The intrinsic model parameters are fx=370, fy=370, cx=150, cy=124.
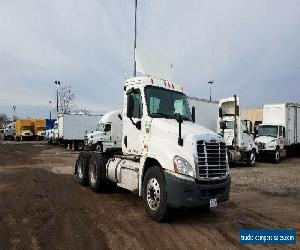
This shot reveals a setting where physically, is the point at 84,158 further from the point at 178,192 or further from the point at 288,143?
the point at 288,143

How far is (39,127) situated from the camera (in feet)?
203

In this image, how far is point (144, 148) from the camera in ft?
30.1

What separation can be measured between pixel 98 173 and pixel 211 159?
15.0 ft

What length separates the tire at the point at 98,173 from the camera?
37.9 feet

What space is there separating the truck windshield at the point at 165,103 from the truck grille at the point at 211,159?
1482mm

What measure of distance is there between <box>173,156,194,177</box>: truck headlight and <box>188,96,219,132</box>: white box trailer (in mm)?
14629

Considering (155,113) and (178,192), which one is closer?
(178,192)

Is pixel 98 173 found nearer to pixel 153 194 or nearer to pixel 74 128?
pixel 153 194

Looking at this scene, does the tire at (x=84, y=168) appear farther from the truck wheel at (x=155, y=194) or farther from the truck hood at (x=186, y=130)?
the truck hood at (x=186, y=130)

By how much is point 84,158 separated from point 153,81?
4.88m

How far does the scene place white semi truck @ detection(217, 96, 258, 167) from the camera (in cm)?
2162

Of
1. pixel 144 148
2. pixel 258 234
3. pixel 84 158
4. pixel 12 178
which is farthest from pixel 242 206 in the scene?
pixel 12 178

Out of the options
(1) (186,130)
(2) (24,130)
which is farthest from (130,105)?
(2) (24,130)

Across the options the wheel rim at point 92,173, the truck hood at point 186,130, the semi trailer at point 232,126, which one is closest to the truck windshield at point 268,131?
the semi trailer at point 232,126
